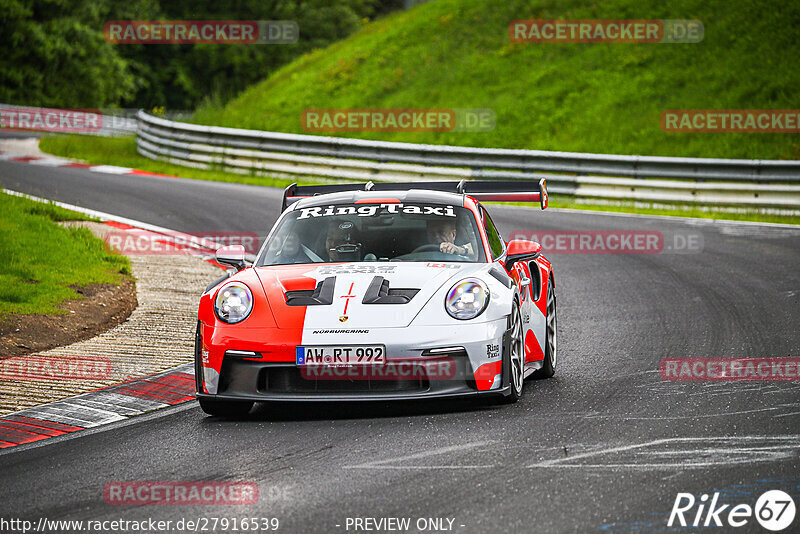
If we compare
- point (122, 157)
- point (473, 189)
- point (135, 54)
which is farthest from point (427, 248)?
point (135, 54)

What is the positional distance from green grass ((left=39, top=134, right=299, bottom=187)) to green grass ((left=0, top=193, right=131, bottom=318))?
906cm

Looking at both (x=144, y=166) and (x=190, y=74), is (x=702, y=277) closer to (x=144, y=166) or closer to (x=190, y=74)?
(x=144, y=166)

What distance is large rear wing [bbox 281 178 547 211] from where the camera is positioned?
8656 millimetres

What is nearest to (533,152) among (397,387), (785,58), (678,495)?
(785,58)

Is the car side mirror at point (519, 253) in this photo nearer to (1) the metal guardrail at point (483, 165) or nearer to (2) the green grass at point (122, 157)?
(1) the metal guardrail at point (483, 165)

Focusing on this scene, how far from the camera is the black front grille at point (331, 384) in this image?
6.67m

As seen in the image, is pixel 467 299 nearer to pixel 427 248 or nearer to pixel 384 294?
pixel 384 294

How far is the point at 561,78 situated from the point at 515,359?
22521 millimetres

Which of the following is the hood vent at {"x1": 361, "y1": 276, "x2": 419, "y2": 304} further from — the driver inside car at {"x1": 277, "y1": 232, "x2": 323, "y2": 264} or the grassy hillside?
the grassy hillside

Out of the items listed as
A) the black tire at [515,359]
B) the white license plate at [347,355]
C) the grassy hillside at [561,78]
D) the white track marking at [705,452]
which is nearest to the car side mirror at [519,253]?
the black tire at [515,359]

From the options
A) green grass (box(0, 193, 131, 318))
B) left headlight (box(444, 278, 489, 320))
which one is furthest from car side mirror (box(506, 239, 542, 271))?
green grass (box(0, 193, 131, 318))

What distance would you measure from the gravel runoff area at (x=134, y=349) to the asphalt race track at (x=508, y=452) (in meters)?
1.01

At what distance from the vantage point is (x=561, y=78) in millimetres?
28766

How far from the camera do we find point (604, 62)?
28.9 metres
